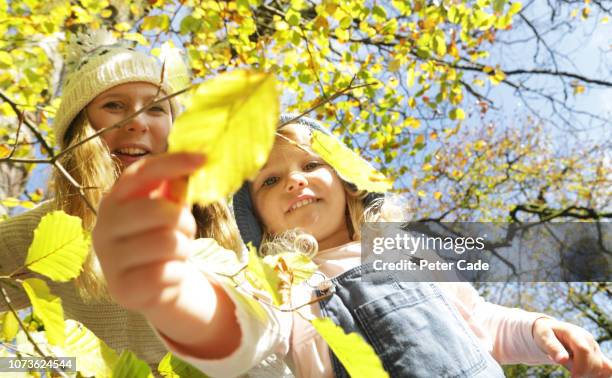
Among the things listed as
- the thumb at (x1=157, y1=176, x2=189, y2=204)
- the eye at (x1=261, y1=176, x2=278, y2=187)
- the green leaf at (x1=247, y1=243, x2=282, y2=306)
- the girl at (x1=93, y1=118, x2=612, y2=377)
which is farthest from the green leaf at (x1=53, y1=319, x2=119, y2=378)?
the eye at (x1=261, y1=176, x2=278, y2=187)

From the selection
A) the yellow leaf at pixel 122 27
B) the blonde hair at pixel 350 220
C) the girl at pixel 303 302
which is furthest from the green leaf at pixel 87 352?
the yellow leaf at pixel 122 27

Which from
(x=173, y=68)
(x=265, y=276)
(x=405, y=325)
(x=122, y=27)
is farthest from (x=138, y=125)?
(x=122, y=27)

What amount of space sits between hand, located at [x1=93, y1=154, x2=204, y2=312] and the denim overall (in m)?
0.68

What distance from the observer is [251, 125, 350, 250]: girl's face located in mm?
1152

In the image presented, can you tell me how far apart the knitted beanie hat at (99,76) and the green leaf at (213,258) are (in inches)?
33.5

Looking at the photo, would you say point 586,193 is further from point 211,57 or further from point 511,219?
point 211,57

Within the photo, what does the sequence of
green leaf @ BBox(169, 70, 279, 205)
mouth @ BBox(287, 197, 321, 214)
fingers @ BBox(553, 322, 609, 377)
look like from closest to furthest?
1. green leaf @ BBox(169, 70, 279, 205)
2. fingers @ BBox(553, 322, 609, 377)
3. mouth @ BBox(287, 197, 321, 214)

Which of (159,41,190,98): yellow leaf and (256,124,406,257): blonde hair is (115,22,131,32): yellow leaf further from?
(159,41,190,98): yellow leaf

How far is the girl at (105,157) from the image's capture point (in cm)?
127

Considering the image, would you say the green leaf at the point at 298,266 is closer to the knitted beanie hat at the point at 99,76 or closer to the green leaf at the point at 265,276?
the green leaf at the point at 265,276

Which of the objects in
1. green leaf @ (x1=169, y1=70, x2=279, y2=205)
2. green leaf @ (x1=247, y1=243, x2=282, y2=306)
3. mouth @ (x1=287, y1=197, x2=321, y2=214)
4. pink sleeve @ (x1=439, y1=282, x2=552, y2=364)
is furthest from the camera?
mouth @ (x1=287, y1=197, x2=321, y2=214)

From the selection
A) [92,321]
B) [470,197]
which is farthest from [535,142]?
[92,321]

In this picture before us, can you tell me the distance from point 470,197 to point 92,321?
5120 mm

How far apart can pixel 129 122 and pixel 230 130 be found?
121 cm
